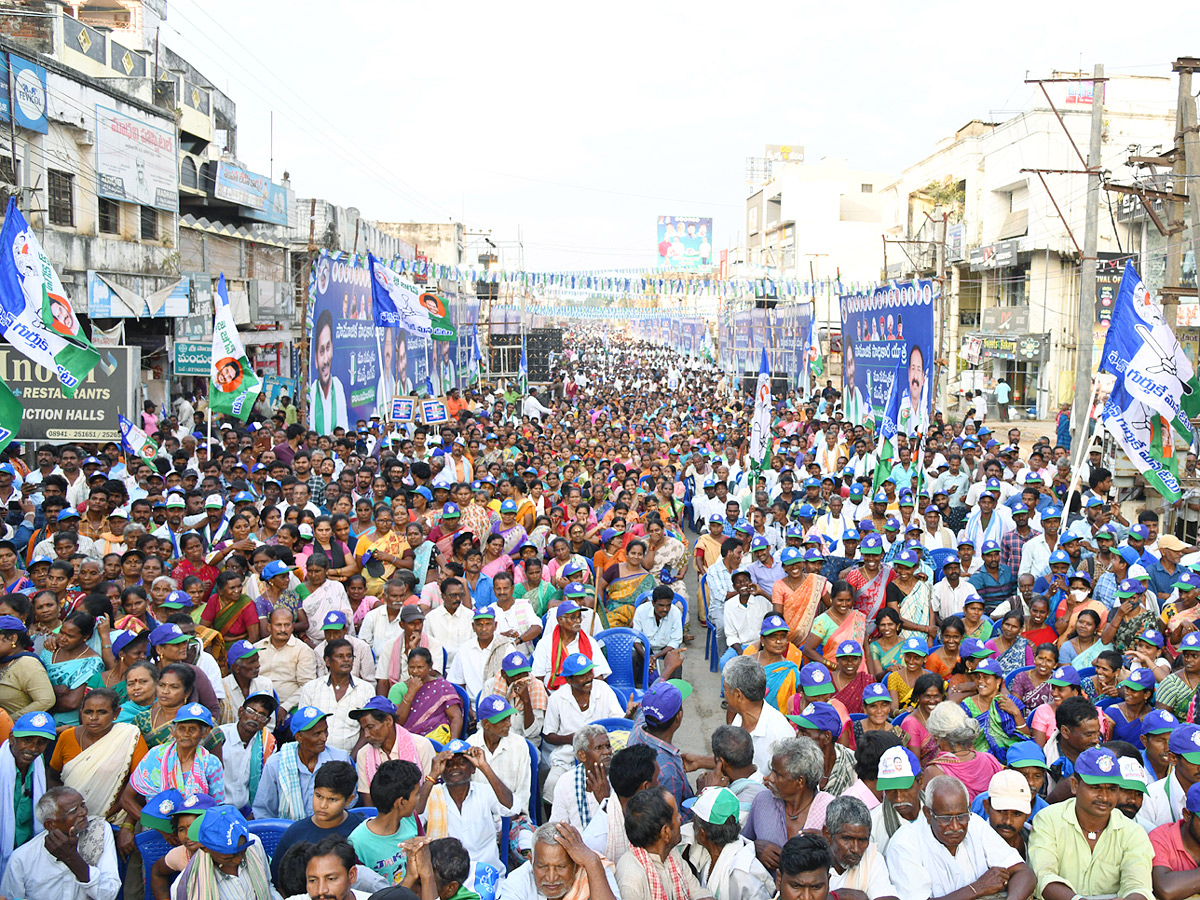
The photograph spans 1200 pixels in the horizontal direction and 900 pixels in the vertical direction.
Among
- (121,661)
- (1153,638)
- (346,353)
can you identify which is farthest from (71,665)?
(346,353)

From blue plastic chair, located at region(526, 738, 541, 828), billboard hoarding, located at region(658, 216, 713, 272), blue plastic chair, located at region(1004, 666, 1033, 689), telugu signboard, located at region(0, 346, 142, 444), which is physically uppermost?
billboard hoarding, located at region(658, 216, 713, 272)

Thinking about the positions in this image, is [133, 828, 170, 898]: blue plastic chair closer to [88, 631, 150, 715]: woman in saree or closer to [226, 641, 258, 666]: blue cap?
[88, 631, 150, 715]: woman in saree

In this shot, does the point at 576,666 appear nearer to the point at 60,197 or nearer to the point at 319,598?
the point at 319,598

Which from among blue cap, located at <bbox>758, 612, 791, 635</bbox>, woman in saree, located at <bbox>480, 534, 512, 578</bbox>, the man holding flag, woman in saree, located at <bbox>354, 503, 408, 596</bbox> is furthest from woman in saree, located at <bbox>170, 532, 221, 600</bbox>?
the man holding flag

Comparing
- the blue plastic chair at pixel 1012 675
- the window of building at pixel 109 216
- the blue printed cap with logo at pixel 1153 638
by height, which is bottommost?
the blue plastic chair at pixel 1012 675

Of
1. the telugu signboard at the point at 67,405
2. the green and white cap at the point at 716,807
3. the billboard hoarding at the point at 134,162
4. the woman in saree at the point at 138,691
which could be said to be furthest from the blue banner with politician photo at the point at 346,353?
the green and white cap at the point at 716,807

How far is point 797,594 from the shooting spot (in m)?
7.71

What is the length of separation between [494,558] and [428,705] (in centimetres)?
Result: 288

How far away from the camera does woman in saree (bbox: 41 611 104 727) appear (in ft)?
18.1

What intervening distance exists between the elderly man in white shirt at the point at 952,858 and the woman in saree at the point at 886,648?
91.0 inches

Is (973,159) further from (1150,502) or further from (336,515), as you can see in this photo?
(336,515)

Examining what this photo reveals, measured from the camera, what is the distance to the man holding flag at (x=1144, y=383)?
369 inches

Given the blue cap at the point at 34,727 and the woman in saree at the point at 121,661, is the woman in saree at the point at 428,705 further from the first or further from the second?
the blue cap at the point at 34,727

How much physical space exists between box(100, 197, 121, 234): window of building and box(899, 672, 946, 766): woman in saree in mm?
17960
